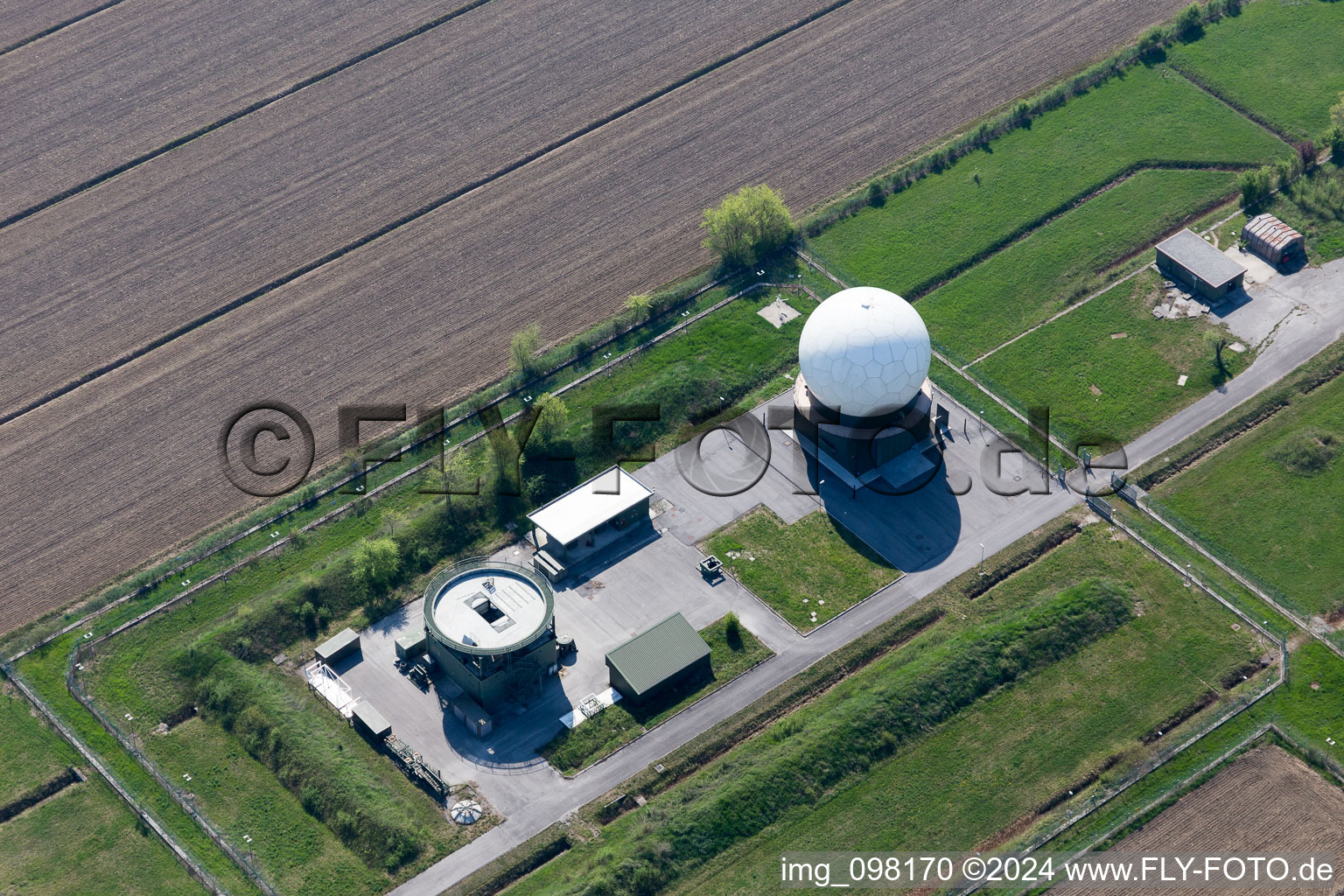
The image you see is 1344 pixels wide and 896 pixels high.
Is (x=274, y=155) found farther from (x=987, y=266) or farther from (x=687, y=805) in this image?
(x=687, y=805)

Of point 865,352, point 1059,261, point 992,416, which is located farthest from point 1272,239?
point 865,352

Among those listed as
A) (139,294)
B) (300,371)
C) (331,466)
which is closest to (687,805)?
(331,466)

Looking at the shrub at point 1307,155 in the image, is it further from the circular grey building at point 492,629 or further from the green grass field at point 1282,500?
the circular grey building at point 492,629

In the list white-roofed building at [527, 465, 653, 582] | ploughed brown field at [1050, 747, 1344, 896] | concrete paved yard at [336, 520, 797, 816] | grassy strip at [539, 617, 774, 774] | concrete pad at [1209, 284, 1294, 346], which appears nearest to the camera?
ploughed brown field at [1050, 747, 1344, 896]

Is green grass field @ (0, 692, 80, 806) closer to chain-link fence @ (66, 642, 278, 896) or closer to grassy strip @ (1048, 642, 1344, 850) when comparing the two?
chain-link fence @ (66, 642, 278, 896)

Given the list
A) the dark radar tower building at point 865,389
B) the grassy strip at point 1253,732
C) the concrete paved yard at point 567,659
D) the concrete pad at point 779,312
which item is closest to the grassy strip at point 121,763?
the concrete paved yard at point 567,659

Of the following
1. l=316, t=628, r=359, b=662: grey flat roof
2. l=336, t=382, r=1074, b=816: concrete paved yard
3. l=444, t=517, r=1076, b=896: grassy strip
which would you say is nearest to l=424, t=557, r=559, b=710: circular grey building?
l=336, t=382, r=1074, b=816: concrete paved yard
